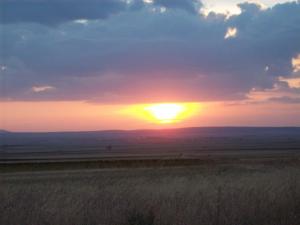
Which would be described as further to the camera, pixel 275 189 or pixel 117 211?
pixel 275 189

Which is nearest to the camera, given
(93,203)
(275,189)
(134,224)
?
(134,224)

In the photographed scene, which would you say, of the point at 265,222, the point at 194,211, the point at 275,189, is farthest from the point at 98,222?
the point at 275,189

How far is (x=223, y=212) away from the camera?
413 inches

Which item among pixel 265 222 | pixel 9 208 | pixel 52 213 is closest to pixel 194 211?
pixel 265 222

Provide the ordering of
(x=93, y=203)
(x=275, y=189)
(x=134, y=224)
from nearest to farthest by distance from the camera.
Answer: (x=134, y=224) → (x=93, y=203) → (x=275, y=189)

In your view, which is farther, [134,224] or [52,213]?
[52,213]

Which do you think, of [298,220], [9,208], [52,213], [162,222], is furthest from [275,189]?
[9,208]

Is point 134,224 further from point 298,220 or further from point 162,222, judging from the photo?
point 298,220

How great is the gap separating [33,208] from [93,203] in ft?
4.26

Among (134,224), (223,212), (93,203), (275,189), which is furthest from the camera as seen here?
(275,189)

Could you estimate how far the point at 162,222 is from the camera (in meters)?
10.1

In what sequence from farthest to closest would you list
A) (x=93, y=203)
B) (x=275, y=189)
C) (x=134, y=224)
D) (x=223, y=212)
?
1. (x=275, y=189)
2. (x=93, y=203)
3. (x=223, y=212)
4. (x=134, y=224)

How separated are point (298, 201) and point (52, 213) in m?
5.42

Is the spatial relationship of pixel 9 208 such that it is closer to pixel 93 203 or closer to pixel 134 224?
pixel 93 203
